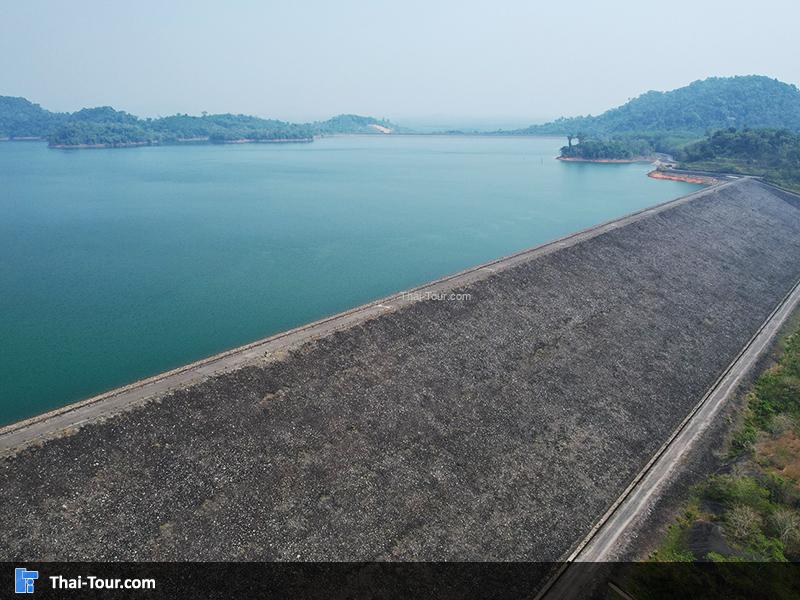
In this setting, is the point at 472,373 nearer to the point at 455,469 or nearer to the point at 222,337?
the point at 455,469

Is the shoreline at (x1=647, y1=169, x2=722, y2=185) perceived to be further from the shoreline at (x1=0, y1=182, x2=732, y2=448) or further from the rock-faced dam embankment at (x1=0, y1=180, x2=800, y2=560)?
the shoreline at (x1=0, y1=182, x2=732, y2=448)

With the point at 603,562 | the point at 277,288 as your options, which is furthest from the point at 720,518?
the point at 277,288

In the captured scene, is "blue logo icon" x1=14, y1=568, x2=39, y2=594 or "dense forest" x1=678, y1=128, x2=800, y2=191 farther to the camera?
"dense forest" x1=678, y1=128, x2=800, y2=191

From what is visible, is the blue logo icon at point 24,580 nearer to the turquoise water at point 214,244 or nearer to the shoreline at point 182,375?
the shoreline at point 182,375

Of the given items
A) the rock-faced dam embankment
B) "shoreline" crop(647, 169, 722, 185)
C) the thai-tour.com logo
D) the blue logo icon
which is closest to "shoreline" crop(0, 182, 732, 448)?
the rock-faced dam embankment

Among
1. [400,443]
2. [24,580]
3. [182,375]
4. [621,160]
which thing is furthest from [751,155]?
[24,580]

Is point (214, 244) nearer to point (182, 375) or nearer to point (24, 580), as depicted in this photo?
point (182, 375)

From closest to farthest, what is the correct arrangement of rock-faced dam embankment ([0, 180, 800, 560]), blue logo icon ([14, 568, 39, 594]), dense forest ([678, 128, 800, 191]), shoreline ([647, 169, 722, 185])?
blue logo icon ([14, 568, 39, 594])
rock-faced dam embankment ([0, 180, 800, 560])
dense forest ([678, 128, 800, 191])
shoreline ([647, 169, 722, 185])
